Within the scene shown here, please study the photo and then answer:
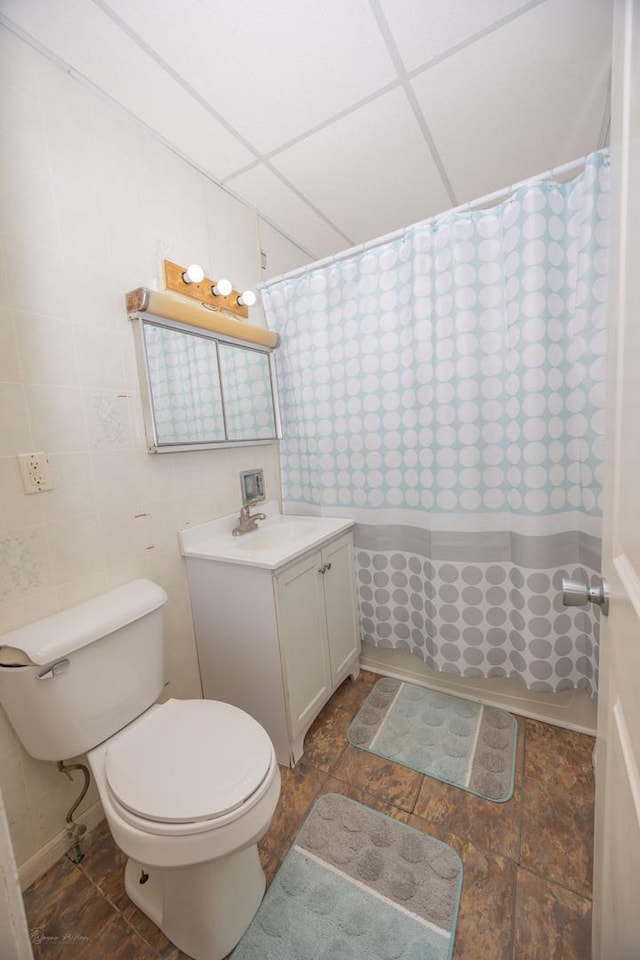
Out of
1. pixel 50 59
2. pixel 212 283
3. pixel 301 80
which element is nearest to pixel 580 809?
pixel 212 283

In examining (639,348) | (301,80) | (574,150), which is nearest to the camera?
(639,348)

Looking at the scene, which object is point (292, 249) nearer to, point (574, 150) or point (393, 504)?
point (574, 150)

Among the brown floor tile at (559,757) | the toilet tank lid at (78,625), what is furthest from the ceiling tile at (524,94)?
the brown floor tile at (559,757)

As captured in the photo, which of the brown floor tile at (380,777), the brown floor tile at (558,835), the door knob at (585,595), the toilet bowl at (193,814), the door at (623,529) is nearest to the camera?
the door at (623,529)

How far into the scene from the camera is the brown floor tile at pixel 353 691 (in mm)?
1639

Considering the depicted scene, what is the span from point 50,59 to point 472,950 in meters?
2.59

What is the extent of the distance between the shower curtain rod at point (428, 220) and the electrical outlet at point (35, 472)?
1283mm

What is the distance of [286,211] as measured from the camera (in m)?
1.70

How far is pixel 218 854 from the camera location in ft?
2.52

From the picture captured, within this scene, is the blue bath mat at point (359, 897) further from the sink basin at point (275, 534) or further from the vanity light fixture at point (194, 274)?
the vanity light fixture at point (194, 274)

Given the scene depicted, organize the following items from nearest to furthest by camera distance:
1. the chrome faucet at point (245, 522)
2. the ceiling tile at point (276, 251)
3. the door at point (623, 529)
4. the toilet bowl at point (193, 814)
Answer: the door at point (623, 529) < the toilet bowl at point (193, 814) < the chrome faucet at point (245, 522) < the ceiling tile at point (276, 251)

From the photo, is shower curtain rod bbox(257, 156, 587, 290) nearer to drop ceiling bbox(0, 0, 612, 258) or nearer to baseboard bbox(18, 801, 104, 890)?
drop ceiling bbox(0, 0, 612, 258)

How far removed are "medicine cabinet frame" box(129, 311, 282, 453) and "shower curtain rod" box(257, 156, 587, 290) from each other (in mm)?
369

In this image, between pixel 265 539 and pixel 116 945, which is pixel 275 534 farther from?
pixel 116 945
